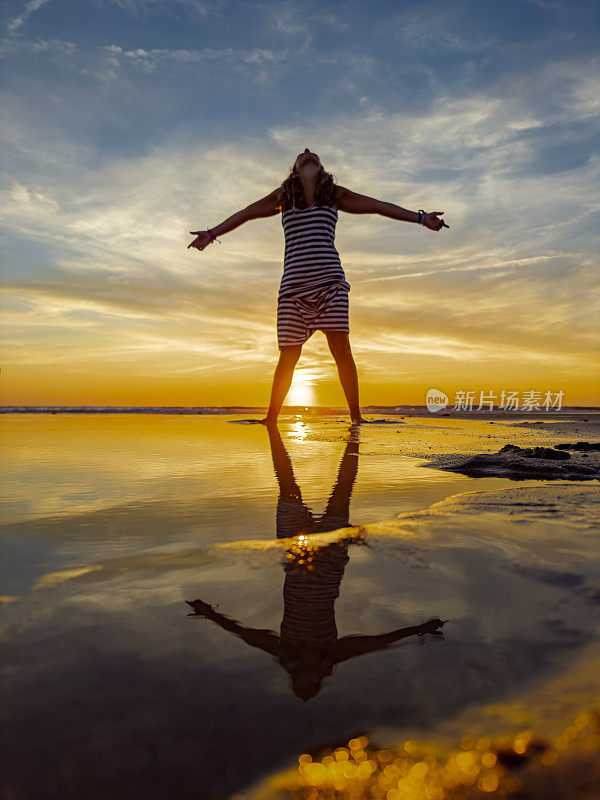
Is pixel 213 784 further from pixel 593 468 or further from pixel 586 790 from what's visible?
pixel 593 468

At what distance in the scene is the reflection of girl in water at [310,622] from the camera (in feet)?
2.29

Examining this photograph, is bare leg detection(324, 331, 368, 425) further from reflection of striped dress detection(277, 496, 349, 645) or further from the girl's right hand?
reflection of striped dress detection(277, 496, 349, 645)

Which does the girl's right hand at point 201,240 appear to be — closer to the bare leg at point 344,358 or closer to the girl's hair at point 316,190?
the girl's hair at point 316,190

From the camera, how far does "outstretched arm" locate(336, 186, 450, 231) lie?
530 centimetres

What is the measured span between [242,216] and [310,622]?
215 inches

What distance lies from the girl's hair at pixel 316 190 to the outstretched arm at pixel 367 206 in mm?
104

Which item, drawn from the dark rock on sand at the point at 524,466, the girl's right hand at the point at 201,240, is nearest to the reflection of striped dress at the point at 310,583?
the dark rock on sand at the point at 524,466

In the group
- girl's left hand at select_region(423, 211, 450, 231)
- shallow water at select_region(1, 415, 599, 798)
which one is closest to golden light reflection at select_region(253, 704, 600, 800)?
shallow water at select_region(1, 415, 599, 798)

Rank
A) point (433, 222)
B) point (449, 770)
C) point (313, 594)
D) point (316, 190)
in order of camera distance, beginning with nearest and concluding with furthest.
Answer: point (449, 770) → point (313, 594) → point (433, 222) → point (316, 190)

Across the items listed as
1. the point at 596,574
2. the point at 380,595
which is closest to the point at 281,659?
the point at 380,595

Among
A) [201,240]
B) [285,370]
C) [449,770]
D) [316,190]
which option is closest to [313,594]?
[449,770]

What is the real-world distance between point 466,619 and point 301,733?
38cm

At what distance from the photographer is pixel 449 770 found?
0.51 meters

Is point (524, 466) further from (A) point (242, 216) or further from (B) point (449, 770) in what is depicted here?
(A) point (242, 216)
